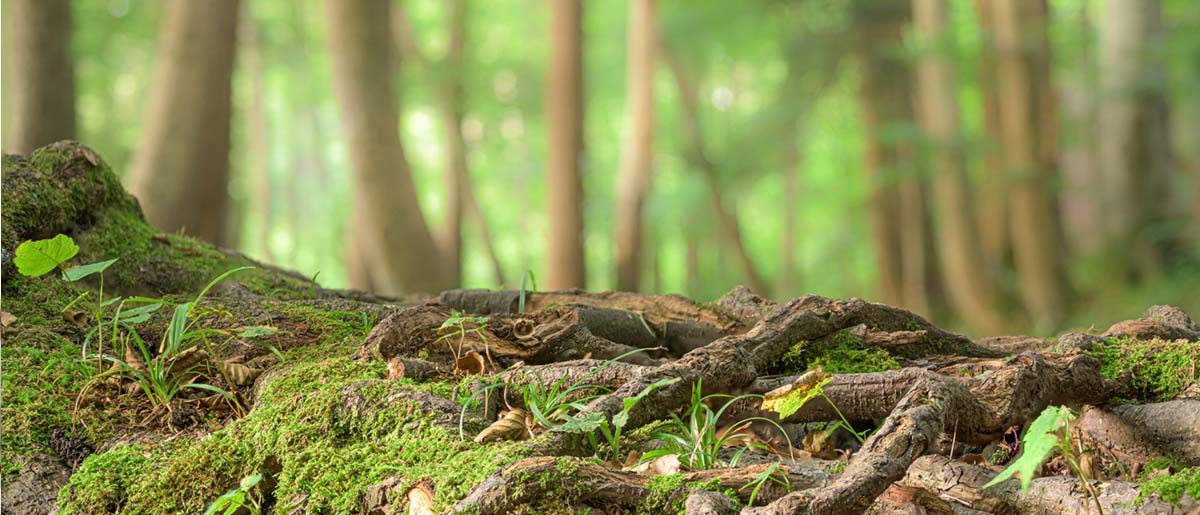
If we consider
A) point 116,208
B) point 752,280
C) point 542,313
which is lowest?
point 752,280

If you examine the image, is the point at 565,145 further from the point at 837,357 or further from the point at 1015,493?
the point at 1015,493

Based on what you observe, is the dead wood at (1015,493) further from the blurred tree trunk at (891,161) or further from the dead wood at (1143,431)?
the blurred tree trunk at (891,161)

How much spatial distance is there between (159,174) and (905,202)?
10.5 m

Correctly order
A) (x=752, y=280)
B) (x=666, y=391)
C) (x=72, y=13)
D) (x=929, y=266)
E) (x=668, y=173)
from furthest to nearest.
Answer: (x=668, y=173), (x=752, y=280), (x=929, y=266), (x=72, y=13), (x=666, y=391)

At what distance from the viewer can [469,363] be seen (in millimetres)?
2787

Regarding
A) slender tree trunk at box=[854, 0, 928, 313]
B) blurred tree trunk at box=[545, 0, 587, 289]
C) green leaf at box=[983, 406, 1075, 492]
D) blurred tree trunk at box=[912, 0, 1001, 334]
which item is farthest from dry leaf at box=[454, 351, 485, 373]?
slender tree trunk at box=[854, 0, 928, 313]

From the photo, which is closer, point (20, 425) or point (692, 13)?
point (20, 425)

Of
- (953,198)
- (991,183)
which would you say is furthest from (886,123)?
(953,198)

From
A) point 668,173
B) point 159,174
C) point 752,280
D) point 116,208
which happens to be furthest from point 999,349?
point 668,173

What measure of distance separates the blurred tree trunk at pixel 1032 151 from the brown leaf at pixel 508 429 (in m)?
9.80

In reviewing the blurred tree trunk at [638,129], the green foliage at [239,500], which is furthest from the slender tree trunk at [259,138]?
the green foliage at [239,500]

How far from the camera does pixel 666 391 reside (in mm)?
2361

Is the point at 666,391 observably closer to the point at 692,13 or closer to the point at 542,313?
the point at 542,313

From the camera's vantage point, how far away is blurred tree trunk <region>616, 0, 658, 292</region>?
47.3 ft
